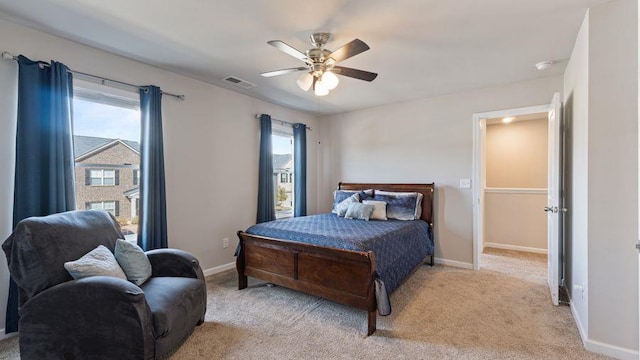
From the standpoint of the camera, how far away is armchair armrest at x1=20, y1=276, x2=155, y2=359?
1718 millimetres

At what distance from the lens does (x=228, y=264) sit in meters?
3.92

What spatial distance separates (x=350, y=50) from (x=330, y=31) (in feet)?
1.10

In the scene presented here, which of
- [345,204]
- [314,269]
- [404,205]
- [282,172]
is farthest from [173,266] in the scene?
[404,205]

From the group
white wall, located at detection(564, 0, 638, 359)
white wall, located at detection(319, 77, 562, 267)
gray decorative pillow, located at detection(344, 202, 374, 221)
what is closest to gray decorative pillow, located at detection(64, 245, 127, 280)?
gray decorative pillow, located at detection(344, 202, 374, 221)

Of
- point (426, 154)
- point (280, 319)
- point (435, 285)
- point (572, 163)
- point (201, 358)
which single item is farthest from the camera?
point (426, 154)

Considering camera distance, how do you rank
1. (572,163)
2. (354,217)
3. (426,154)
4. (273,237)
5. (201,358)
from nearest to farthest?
(201,358) → (572,163) → (273,237) → (354,217) → (426,154)

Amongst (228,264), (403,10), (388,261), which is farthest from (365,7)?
(228,264)

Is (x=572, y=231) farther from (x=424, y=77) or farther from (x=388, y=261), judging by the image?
(x=424, y=77)

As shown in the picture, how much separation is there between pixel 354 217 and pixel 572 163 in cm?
233

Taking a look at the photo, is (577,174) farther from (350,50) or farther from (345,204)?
(345,204)

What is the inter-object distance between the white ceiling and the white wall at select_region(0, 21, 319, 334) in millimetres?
153

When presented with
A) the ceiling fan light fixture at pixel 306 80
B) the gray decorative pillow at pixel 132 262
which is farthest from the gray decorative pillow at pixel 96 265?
the ceiling fan light fixture at pixel 306 80

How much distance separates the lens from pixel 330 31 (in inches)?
92.3

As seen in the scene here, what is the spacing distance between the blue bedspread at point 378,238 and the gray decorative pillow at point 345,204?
320 mm
